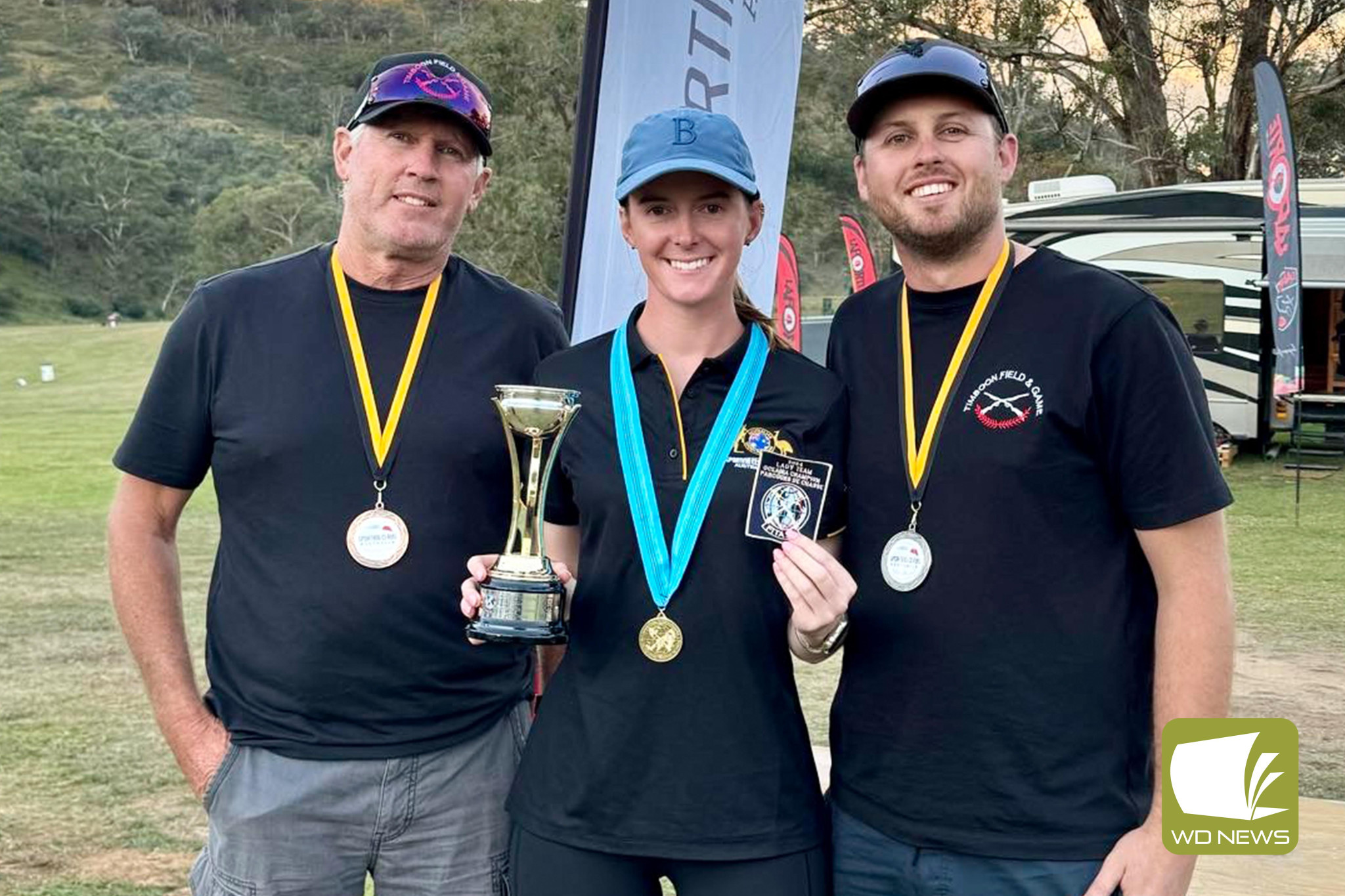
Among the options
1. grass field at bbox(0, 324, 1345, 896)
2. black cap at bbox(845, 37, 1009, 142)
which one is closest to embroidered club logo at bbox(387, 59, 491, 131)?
black cap at bbox(845, 37, 1009, 142)

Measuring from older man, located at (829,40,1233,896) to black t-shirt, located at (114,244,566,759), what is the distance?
0.69 meters

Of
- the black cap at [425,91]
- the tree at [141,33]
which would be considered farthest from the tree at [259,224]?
the black cap at [425,91]

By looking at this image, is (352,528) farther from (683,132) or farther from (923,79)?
(923,79)

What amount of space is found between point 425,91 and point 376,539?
2.60 ft

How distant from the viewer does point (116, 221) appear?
67688 mm

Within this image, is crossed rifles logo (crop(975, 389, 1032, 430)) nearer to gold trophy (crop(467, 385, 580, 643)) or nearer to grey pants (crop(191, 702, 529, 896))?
gold trophy (crop(467, 385, 580, 643))

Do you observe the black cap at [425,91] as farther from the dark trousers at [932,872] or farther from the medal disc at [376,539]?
the dark trousers at [932,872]

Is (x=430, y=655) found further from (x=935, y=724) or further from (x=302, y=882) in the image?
(x=935, y=724)

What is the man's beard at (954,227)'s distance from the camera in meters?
2.18

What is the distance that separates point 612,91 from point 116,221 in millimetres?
71004

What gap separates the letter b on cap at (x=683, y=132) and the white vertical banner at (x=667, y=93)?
2.35 ft

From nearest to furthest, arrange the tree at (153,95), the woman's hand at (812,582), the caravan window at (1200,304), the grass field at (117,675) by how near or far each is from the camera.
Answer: the woman's hand at (812,582)
the grass field at (117,675)
the caravan window at (1200,304)
the tree at (153,95)

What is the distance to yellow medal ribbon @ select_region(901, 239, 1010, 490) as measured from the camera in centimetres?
213

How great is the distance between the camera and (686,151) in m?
2.20
